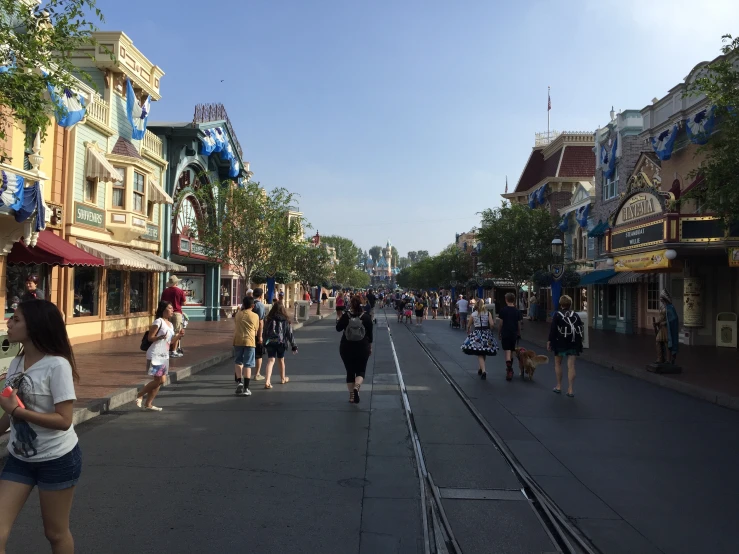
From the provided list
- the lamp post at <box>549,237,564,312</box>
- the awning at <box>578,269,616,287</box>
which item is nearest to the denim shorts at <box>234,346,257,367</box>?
the lamp post at <box>549,237,564,312</box>

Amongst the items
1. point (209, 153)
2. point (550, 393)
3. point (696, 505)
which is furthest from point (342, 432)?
point (209, 153)

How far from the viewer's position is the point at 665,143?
21.4m

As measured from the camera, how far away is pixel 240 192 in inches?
962

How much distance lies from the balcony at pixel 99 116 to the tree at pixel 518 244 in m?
21.1

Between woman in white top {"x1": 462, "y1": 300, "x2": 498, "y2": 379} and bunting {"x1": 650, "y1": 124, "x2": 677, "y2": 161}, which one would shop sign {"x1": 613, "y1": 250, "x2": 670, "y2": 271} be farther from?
woman in white top {"x1": 462, "y1": 300, "x2": 498, "y2": 379}

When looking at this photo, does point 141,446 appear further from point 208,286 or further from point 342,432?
point 208,286

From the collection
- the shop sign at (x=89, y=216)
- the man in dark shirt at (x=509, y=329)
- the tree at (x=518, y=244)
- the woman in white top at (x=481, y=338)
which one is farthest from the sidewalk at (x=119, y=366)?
the tree at (x=518, y=244)

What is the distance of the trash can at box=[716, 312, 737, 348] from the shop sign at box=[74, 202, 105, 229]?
19.5 metres

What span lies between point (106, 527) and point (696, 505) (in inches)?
180

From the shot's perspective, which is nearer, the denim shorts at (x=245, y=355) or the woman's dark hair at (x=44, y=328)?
the woman's dark hair at (x=44, y=328)

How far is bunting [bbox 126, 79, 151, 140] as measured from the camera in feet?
72.3

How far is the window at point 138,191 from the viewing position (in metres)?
22.4

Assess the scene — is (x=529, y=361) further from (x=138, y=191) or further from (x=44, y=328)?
(x=138, y=191)

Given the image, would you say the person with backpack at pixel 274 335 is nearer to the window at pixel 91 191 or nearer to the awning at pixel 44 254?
the awning at pixel 44 254
